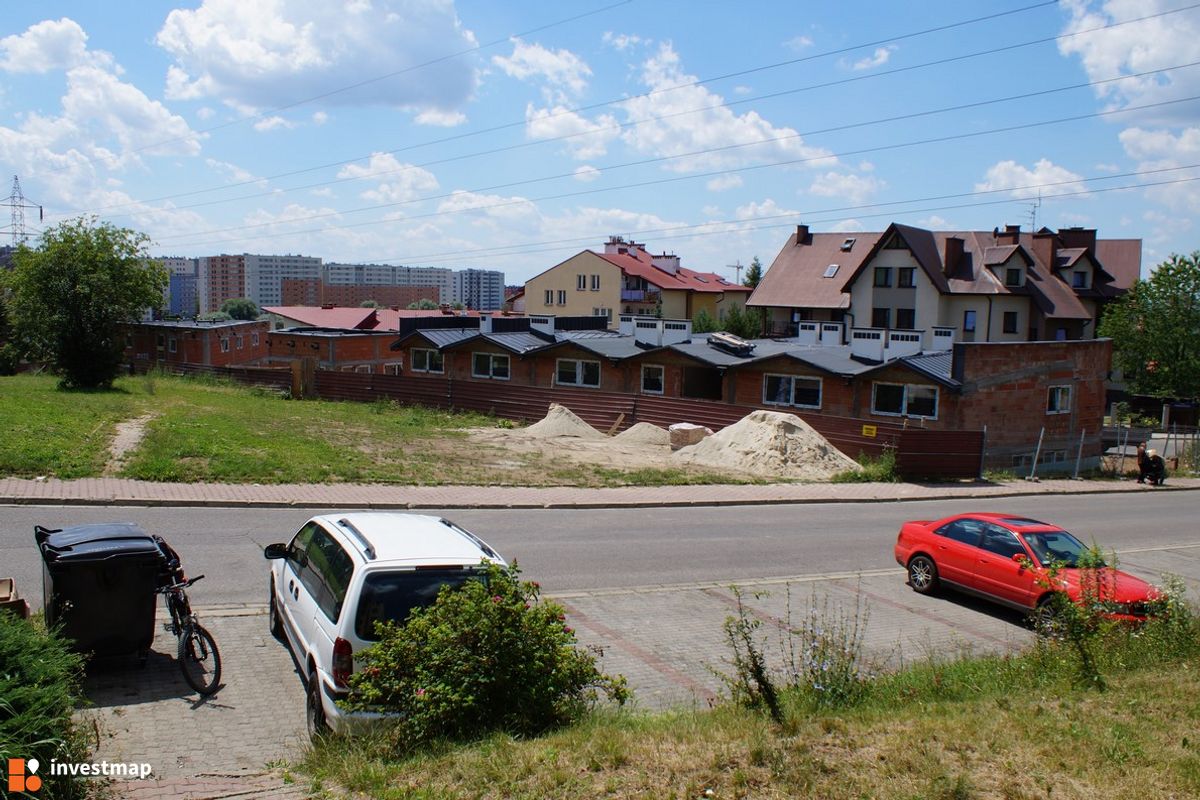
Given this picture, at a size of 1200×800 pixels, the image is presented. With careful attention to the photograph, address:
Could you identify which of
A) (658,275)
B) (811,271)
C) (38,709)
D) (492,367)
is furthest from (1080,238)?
(38,709)

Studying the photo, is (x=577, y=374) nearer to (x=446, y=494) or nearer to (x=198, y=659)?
(x=446, y=494)

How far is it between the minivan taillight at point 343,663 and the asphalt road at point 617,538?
208 inches

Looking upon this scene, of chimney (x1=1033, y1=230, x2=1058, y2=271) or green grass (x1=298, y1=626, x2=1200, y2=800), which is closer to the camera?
green grass (x1=298, y1=626, x2=1200, y2=800)

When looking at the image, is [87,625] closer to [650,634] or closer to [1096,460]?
[650,634]

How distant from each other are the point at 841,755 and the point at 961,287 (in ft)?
184

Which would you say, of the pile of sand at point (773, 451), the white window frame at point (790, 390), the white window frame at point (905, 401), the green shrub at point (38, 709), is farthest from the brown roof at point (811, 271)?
Answer: the green shrub at point (38, 709)

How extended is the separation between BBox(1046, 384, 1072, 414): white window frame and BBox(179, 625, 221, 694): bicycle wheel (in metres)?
32.6

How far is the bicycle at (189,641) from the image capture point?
9156 mm

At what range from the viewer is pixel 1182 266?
6100cm

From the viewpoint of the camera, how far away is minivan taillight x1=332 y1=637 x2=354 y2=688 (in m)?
7.53

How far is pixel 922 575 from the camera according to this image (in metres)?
15.5

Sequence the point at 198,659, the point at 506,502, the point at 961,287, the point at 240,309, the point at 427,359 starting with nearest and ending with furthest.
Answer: the point at 198,659 → the point at 506,502 → the point at 427,359 → the point at 961,287 → the point at 240,309

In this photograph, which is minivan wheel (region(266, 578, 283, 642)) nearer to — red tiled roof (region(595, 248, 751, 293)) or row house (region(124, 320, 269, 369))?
row house (region(124, 320, 269, 369))

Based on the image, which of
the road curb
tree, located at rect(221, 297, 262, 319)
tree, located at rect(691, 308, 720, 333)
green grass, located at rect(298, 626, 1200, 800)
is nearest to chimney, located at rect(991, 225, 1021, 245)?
tree, located at rect(691, 308, 720, 333)
